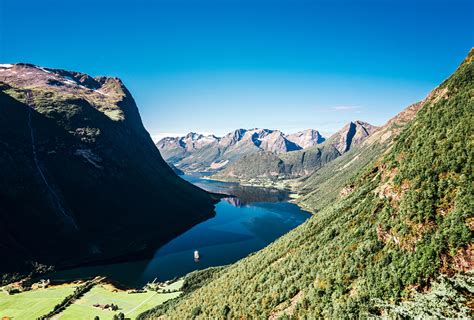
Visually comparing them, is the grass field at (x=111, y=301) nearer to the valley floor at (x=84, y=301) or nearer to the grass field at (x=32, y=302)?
the valley floor at (x=84, y=301)

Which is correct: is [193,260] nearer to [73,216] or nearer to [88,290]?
[88,290]

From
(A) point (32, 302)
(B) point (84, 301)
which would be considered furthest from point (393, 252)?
(A) point (32, 302)

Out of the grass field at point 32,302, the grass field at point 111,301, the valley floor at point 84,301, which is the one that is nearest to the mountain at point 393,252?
the grass field at point 111,301

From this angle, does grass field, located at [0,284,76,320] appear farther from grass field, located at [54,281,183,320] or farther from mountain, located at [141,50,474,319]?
mountain, located at [141,50,474,319]

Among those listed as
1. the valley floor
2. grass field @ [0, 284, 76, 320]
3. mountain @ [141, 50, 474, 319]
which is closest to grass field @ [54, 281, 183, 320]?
the valley floor

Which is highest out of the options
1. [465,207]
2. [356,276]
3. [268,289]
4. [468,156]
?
[468,156]

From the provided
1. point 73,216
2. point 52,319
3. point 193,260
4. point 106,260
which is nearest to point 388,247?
point 52,319
